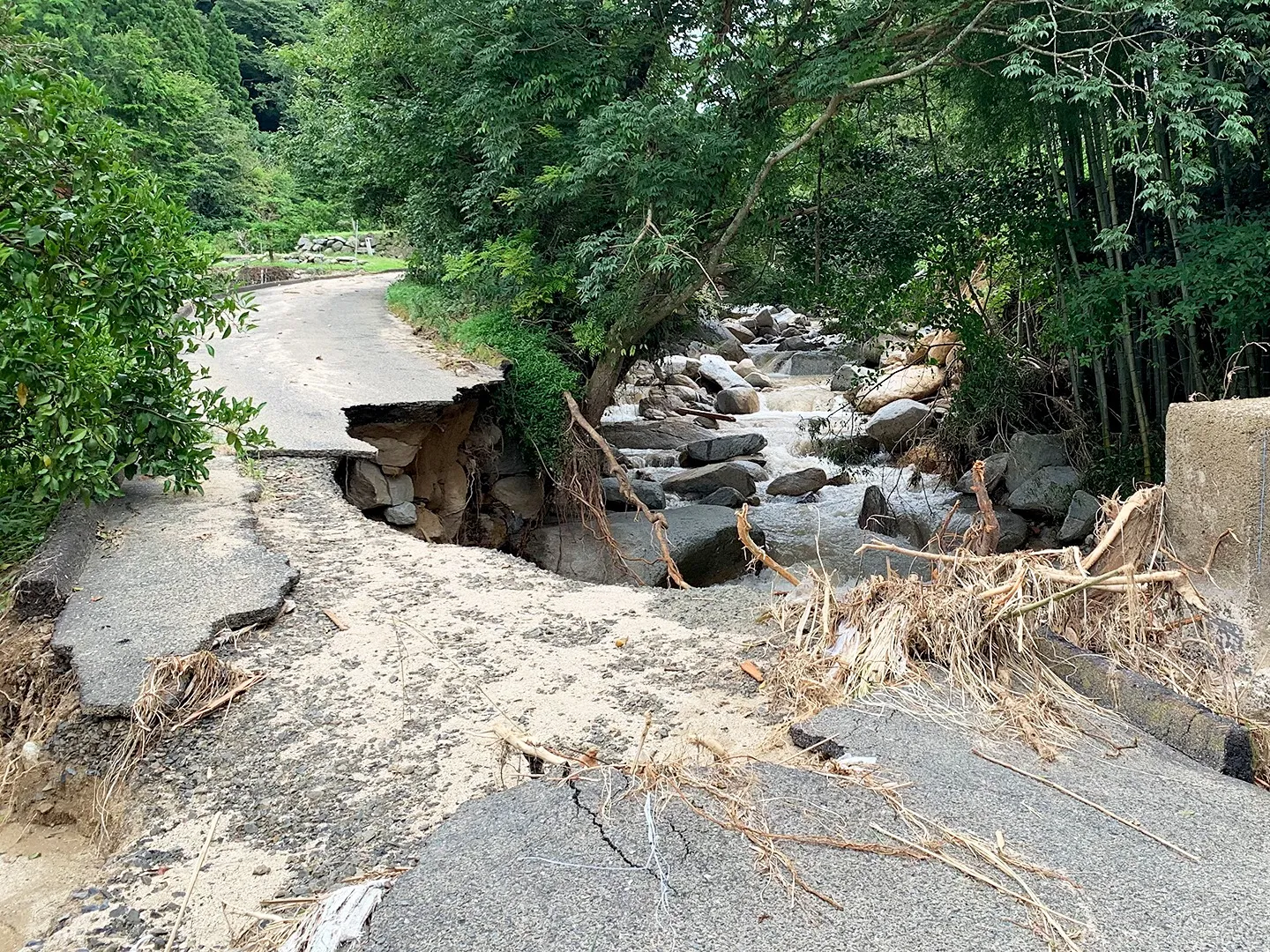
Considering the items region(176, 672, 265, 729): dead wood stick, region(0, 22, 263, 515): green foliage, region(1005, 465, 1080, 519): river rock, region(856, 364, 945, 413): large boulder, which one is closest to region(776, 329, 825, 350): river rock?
region(856, 364, 945, 413): large boulder

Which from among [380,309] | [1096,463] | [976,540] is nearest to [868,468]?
[1096,463]

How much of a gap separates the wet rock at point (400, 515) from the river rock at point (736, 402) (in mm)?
10505

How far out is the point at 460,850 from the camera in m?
2.56

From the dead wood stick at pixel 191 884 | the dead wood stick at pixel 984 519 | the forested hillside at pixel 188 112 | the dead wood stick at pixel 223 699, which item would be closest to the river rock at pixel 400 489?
the dead wood stick at pixel 223 699

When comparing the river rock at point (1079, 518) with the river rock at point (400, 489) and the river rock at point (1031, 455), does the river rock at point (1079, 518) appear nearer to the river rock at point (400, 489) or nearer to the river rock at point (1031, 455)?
the river rock at point (1031, 455)

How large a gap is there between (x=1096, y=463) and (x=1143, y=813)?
8523mm

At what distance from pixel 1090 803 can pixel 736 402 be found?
50.6 feet

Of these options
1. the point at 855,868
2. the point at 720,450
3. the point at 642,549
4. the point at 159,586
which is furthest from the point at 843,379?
the point at 855,868

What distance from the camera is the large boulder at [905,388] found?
50.1 feet

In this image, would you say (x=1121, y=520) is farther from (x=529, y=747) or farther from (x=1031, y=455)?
(x=1031, y=455)

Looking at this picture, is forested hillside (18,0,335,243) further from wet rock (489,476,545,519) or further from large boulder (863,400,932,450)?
large boulder (863,400,932,450)

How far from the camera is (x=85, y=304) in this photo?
16.0 feet

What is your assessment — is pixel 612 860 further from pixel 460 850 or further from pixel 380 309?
pixel 380 309

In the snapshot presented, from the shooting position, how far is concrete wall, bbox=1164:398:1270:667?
3.27m
